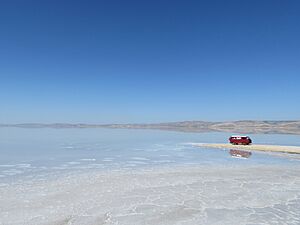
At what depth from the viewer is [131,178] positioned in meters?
12.2

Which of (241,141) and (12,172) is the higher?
(241,141)

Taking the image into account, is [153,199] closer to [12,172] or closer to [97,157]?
[12,172]

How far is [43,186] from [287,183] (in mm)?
10115

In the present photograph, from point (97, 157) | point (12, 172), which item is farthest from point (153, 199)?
point (97, 157)

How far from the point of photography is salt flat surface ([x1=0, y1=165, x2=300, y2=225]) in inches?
271

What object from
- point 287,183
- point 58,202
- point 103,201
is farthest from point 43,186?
point 287,183

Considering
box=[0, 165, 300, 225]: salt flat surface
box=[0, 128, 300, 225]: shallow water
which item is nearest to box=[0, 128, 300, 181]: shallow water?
box=[0, 128, 300, 225]: shallow water

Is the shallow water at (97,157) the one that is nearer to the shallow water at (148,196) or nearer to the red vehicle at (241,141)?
the shallow water at (148,196)

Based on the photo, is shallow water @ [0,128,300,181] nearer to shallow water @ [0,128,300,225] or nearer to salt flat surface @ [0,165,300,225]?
shallow water @ [0,128,300,225]

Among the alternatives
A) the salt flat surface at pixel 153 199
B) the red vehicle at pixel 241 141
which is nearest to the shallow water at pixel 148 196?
the salt flat surface at pixel 153 199

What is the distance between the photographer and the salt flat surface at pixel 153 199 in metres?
6.88

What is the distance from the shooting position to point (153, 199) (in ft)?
28.5

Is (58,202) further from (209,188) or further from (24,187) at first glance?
(209,188)

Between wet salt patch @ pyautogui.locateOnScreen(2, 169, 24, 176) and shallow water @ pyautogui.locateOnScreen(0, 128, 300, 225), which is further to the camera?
wet salt patch @ pyautogui.locateOnScreen(2, 169, 24, 176)
